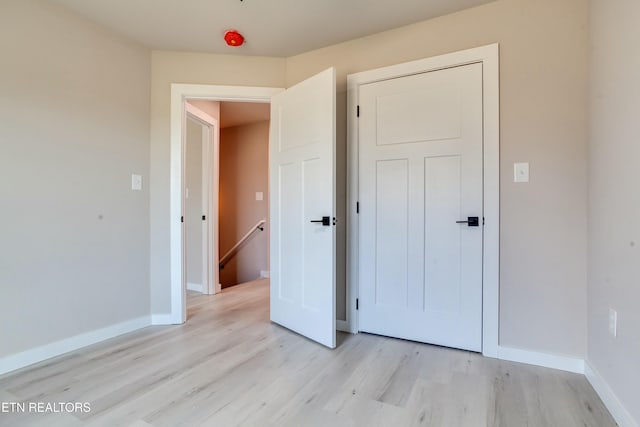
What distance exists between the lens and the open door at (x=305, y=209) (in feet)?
7.54

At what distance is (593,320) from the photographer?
6.01 ft

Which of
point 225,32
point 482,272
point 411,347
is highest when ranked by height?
point 225,32

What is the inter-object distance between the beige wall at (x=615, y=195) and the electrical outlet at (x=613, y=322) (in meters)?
0.03

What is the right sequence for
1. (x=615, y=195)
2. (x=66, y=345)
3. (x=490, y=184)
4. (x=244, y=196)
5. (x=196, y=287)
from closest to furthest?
1. (x=615, y=195)
2. (x=490, y=184)
3. (x=66, y=345)
4. (x=196, y=287)
5. (x=244, y=196)

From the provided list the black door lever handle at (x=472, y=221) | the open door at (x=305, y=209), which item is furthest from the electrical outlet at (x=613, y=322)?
the open door at (x=305, y=209)

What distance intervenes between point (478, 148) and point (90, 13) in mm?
2783

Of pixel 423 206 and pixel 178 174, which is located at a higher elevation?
pixel 178 174

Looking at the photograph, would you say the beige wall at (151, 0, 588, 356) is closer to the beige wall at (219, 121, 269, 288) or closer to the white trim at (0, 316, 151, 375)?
the white trim at (0, 316, 151, 375)

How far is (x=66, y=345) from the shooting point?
2.25 m

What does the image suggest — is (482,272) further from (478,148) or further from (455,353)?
(478,148)

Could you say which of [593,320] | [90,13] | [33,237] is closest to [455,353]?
[593,320]

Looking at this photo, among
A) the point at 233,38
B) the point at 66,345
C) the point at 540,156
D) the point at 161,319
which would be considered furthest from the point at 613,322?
the point at 66,345

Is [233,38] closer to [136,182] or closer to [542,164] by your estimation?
[136,182]

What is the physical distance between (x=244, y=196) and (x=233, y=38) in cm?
304
